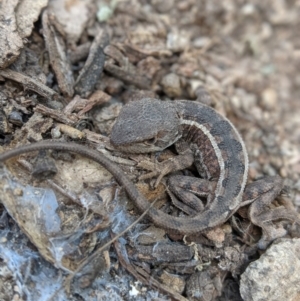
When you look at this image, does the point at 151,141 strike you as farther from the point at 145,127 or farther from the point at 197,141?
the point at 197,141

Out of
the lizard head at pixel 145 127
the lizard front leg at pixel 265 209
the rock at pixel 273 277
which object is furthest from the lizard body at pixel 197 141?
the rock at pixel 273 277

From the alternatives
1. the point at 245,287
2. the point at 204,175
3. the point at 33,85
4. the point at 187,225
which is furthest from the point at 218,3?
the point at 245,287

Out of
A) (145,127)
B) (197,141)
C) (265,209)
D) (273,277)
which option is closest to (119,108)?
(145,127)

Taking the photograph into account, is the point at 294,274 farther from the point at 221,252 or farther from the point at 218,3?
the point at 218,3

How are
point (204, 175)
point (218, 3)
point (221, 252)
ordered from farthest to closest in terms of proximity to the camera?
1. point (218, 3)
2. point (204, 175)
3. point (221, 252)

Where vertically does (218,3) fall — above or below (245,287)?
above

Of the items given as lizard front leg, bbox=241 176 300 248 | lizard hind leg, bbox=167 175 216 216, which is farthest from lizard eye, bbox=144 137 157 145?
lizard front leg, bbox=241 176 300 248

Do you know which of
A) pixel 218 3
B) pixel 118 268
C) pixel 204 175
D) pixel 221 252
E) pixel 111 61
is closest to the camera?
pixel 118 268
